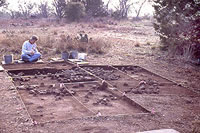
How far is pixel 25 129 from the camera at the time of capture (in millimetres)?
4051

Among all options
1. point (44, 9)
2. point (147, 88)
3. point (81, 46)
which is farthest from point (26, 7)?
point (147, 88)

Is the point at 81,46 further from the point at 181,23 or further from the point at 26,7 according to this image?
the point at 26,7

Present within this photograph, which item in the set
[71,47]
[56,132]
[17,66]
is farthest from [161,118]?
[71,47]

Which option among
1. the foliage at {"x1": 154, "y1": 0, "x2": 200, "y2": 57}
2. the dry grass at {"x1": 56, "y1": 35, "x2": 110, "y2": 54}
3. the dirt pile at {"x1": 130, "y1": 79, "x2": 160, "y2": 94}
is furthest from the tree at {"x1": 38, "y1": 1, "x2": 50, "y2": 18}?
the dirt pile at {"x1": 130, "y1": 79, "x2": 160, "y2": 94}

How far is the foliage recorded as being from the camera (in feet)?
30.3

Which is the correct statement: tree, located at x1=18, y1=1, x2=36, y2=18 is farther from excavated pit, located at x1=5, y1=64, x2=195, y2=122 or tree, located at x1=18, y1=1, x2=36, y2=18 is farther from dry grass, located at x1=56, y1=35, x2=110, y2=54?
excavated pit, located at x1=5, y1=64, x2=195, y2=122

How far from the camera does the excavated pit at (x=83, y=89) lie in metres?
5.08

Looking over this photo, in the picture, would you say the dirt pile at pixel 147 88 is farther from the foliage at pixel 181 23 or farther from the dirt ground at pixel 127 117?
the foliage at pixel 181 23

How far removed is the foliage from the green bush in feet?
53.3

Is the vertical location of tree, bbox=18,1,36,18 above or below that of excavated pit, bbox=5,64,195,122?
above

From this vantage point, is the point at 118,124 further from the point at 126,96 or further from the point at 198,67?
the point at 198,67

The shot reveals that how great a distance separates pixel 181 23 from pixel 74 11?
1860 cm

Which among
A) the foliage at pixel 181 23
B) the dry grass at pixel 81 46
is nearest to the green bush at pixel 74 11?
the dry grass at pixel 81 46

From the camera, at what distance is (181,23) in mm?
9609
